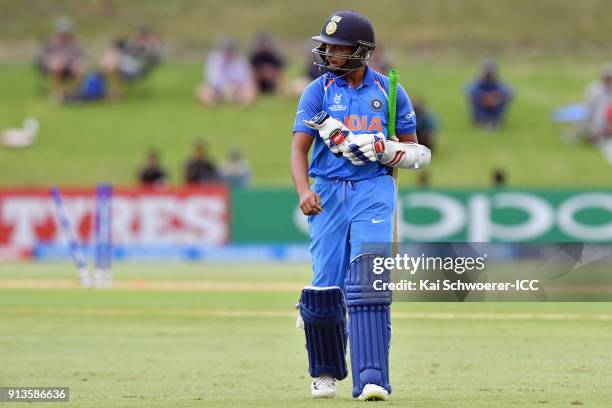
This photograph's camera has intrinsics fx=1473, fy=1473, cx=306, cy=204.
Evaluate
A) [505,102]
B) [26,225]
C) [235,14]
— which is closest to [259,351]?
[26,225]

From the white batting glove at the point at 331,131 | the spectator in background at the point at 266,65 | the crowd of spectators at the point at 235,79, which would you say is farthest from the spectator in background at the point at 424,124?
the white batting glove at the point at 331,131

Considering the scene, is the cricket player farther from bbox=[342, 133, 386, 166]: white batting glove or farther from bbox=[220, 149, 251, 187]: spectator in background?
bbox=[220, 149, 251, 187]: spectator in background

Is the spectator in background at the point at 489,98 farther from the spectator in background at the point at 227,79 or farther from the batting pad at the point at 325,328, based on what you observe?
the batting pad at the point at 325,328

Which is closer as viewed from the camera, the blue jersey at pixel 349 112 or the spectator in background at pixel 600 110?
the blue jersey at pixel 349 112

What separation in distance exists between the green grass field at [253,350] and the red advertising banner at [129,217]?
28.6 feet

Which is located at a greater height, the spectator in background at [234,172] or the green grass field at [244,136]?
the green grass field at [244,136]

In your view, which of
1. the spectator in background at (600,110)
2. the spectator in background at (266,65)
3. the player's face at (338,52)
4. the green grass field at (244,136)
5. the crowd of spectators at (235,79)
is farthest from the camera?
the spectator in background at (266,65)

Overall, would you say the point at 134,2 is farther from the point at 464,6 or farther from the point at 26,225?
the point at 26,225

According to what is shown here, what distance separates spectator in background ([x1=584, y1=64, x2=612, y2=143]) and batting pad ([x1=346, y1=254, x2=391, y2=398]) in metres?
25.1

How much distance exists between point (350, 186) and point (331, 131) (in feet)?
1.13

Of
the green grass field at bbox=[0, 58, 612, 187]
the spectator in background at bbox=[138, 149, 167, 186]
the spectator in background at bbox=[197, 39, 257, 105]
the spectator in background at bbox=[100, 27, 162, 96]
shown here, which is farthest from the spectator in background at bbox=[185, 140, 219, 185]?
the spectator in background at bbox=[100, 27, 162, 96]

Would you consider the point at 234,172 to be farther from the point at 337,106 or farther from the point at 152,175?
the point at 337,106

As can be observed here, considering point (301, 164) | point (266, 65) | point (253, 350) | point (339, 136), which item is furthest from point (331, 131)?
point (266, 65)

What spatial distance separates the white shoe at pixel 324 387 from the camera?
8.46 metres
